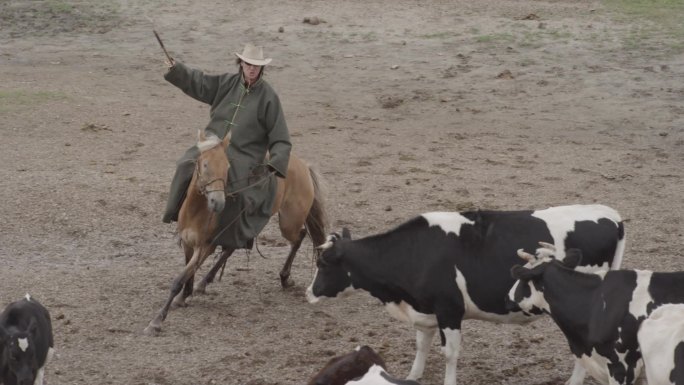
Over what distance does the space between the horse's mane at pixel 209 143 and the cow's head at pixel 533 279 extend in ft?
8.96

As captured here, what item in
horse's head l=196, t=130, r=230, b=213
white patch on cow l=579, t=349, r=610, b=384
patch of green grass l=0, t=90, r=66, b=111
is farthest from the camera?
patch of green grass l=0, t=90, r=66, b=111

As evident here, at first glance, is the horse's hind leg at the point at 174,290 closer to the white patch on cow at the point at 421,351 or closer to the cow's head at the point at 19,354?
the cow's head at the point at 19,354

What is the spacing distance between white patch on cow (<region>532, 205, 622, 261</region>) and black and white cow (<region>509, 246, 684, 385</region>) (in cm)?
40

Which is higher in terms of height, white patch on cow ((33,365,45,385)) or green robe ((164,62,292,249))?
green robe ((164,62,292,249))

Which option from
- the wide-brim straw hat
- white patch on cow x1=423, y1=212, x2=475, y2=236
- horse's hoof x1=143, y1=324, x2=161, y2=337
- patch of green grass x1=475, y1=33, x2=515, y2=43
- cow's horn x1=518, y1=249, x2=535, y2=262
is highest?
the wide-brim straw hat

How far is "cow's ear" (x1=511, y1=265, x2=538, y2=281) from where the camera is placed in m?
7.52

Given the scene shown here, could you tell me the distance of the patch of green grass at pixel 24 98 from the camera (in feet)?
51.2

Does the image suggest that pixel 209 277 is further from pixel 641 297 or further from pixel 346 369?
pixel 641 297

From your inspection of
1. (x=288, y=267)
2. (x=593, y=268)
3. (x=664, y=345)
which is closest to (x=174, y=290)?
(x=288, y=267)

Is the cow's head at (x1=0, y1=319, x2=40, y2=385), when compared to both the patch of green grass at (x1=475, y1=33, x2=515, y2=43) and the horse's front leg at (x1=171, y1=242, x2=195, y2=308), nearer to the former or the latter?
the horse's front leg at (x1=171, y1=242, x2=195, y2=308)

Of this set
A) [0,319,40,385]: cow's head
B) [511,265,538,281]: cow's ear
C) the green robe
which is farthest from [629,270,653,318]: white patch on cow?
[0,319,40,385]: cow's head

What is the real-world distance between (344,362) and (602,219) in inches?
→ 100

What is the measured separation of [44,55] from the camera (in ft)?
60.8

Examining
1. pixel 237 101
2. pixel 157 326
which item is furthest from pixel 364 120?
pixel 157 326
